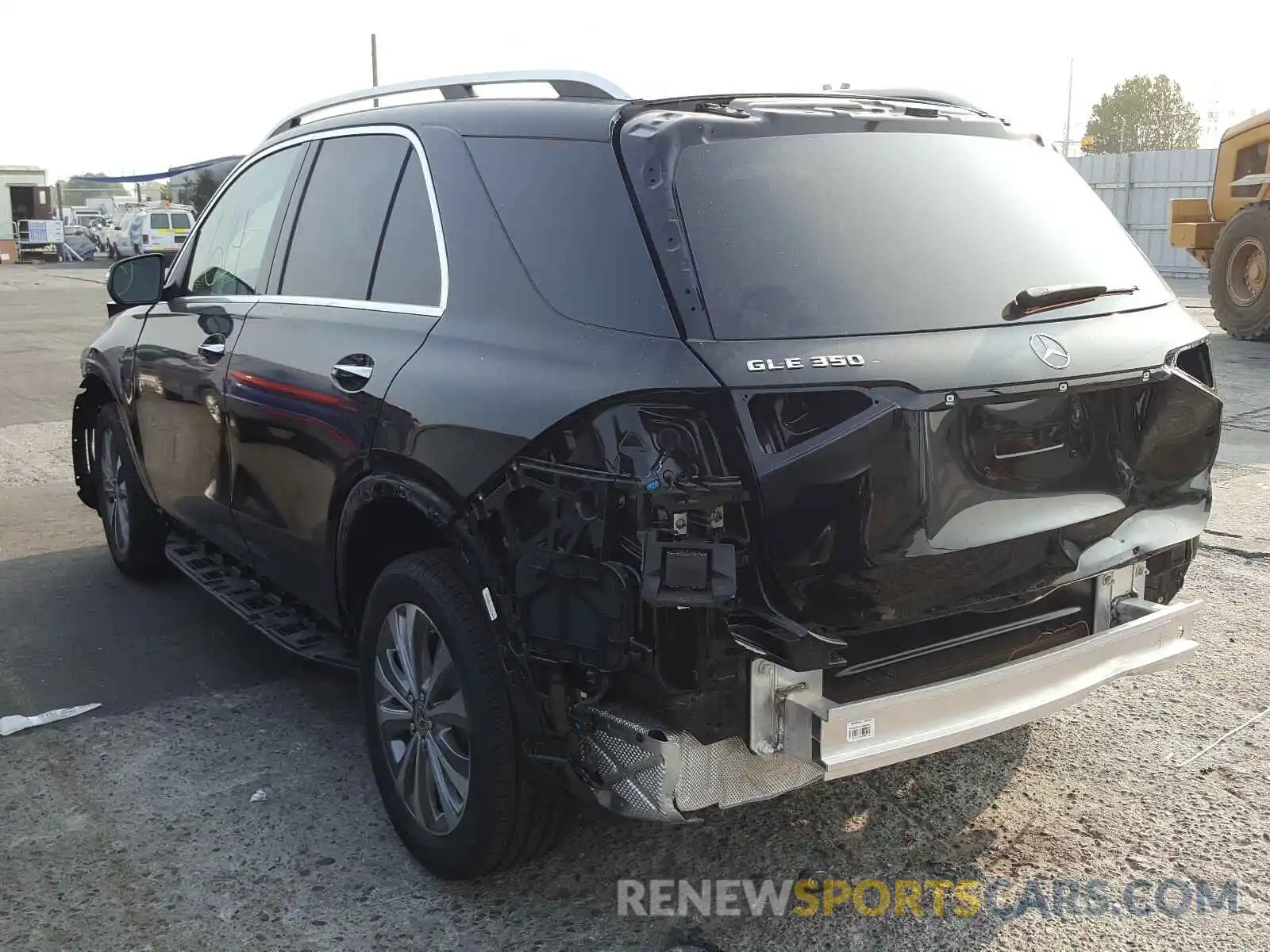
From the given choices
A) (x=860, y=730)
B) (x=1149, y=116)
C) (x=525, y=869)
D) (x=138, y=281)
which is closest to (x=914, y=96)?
(x=860, y=730)

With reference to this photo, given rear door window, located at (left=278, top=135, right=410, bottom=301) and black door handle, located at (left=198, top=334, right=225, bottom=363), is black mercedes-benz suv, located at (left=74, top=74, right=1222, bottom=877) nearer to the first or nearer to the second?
rear door window, located at (left=278, top=135, right=410, bottom=301)

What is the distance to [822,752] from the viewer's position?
2.62 meters

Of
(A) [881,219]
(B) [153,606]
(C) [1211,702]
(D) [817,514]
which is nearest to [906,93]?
(A) [881,219]

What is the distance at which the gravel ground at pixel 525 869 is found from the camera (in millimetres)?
2973

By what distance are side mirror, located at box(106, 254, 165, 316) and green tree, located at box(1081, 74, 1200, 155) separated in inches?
3399

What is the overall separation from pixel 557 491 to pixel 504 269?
669 millimetres

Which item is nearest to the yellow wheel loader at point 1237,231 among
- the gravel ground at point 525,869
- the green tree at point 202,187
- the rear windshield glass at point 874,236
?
the gravel ground at point 525,869

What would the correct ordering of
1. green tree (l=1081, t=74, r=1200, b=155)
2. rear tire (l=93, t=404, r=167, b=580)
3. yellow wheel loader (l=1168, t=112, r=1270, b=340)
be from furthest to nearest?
green tree (l=1081, t=74, r=1200, b=155), yellow wheel loader (l=1168, t=112, r=1270, b=340), rear tire (l=93, t=404, r=167, b=580)

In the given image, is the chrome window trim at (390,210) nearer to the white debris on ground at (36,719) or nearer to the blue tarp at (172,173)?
the white debris on ground at (36,719)

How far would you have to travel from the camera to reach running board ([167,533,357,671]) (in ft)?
12.8

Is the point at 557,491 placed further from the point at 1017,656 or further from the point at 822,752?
the point at 1017,656

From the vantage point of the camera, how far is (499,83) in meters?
3.44

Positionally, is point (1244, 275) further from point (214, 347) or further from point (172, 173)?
point (172, 173)

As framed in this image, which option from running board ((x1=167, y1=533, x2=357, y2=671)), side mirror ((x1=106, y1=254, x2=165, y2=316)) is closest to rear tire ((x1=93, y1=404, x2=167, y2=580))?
running board ((x1=167, y1=533, x2=357, y2=671))
